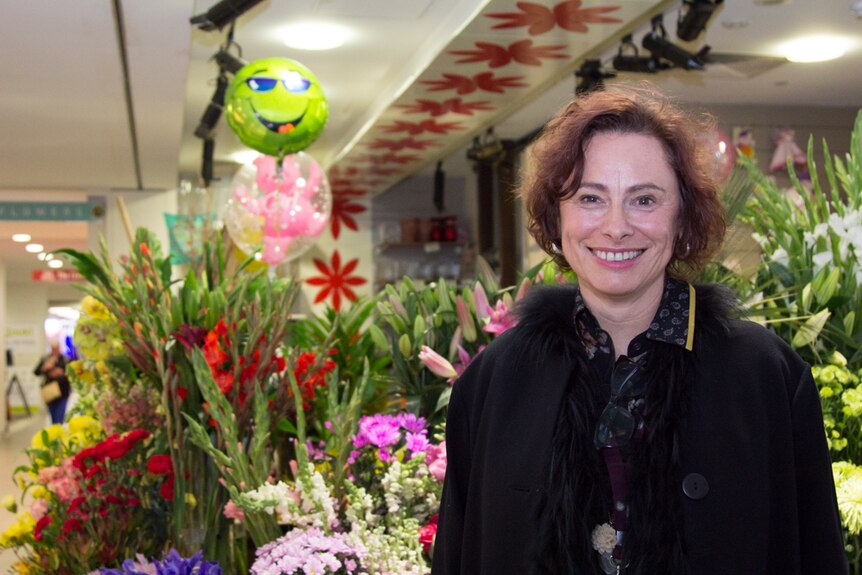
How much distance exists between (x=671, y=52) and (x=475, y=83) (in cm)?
136

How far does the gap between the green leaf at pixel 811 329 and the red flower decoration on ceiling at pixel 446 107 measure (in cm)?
480

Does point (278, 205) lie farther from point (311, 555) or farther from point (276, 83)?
point (311, 555)

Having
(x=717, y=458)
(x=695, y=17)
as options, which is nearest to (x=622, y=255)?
(x=717, y=458)

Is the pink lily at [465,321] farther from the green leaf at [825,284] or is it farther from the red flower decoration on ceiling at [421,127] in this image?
the red flower decoration on ceiling at [421,127]

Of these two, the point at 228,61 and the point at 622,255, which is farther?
the point at 228,61

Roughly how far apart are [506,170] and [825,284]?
7.55 m

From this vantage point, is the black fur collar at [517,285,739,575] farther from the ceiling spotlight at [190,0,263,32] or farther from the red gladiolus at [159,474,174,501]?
the ceiling spotlight at [190,0,263,32]

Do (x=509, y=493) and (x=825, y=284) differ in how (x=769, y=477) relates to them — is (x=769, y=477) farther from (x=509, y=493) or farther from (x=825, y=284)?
(x=825, y=284)

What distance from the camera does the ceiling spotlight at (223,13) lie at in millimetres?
4602

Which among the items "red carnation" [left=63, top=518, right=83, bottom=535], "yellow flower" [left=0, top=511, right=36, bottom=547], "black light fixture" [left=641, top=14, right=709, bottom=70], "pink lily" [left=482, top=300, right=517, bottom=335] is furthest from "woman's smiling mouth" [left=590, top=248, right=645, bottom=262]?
"black light fixture" [left=641, top=14, right=709, bottom=70]

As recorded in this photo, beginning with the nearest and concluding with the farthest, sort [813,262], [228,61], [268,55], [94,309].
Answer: [813,262] → [94,309] → [228,61] → [268,55]

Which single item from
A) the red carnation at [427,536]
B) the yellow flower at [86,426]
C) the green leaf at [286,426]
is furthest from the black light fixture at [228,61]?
the red carnation at [427,536]

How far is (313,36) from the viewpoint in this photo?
5805 millimetres

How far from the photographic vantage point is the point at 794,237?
6.48 ft
